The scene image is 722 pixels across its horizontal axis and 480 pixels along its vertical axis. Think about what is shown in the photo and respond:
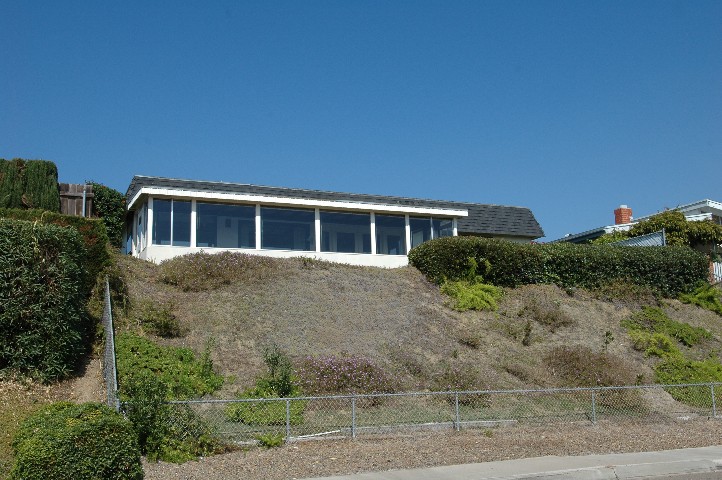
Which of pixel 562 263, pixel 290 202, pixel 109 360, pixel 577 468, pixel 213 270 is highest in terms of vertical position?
pixel 290 202

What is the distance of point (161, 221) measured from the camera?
2275cm

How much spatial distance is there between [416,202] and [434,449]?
1541cm

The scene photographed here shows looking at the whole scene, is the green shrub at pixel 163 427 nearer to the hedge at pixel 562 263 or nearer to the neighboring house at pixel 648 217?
A: the hedge at pixel 562 263

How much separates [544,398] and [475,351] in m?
3.11

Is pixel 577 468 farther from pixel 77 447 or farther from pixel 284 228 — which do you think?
pixel 284 228

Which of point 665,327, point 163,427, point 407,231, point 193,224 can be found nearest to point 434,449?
point 163,427

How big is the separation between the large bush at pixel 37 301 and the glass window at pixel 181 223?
857 centimetres

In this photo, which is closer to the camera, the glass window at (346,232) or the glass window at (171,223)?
the glass window at (171,223)

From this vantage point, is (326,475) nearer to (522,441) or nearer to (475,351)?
(522,441)

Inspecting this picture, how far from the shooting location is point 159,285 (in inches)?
776

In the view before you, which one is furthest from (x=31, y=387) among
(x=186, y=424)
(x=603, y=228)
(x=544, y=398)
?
(x=603, y=228)

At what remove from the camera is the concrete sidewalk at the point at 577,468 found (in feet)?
33.9

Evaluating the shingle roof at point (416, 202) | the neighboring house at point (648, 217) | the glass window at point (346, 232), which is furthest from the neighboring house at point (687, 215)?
the glass window at point (346, 232)

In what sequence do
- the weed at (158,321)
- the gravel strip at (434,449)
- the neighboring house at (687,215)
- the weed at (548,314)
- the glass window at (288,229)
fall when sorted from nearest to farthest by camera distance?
1. the gravel strip at (434,449)
2. the weed at (158,321)
3. the weed at (548,314)
4. the glass window at (288,229)
5. the neighboring house at (687,215)
